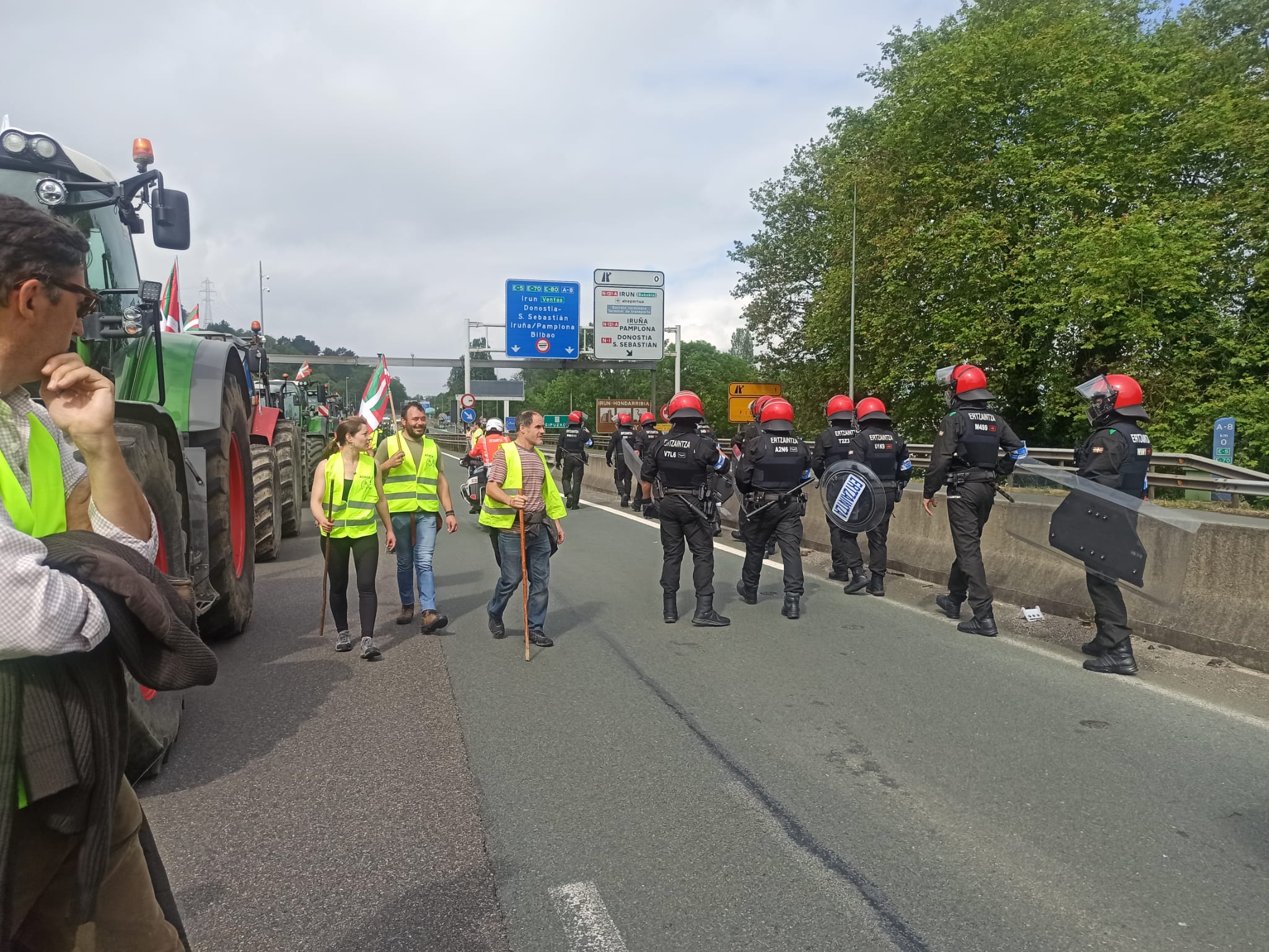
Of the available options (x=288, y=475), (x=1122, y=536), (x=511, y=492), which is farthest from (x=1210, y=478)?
(x=288, y=475)

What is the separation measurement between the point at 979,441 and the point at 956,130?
2308 cm

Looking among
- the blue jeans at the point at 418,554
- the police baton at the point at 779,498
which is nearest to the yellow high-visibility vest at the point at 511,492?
the blue jeans at the point at 418,554

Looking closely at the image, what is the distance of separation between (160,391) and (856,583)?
6.70m

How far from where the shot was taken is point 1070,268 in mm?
23656

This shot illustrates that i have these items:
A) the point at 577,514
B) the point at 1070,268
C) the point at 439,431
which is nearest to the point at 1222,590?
the point at 577,514

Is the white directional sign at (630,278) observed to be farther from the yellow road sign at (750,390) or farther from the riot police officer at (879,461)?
the riot police officer at (879,461)

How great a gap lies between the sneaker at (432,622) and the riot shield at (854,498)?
4103 mm

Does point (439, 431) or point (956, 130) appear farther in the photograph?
point (439, 431)

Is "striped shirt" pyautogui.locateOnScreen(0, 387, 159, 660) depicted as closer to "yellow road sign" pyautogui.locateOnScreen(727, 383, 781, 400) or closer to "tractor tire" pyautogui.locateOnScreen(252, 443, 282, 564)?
"tractor tire" pyautogui.locateOnScreen(252, 443, 282, 564)

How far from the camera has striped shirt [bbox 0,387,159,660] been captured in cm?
144

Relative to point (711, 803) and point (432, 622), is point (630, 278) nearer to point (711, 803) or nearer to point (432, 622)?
point (432, 622)

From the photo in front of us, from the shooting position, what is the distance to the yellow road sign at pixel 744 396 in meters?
26.2

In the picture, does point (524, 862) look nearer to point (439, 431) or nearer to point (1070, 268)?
point (1070, 268)

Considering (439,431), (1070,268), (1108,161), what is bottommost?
(439,431)
